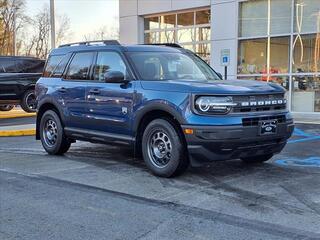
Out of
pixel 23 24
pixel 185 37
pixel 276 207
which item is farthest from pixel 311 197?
pixel 23 24

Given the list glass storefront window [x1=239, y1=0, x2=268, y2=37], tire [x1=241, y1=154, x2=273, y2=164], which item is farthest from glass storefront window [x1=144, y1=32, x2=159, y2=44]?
tire [x1=241, y1=154, x2=273, y2=164]

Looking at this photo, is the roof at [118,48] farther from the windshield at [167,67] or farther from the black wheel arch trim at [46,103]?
the black wheel arch trim at [46,103]

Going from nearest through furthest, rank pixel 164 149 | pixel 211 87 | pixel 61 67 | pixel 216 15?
1. pixel 211 87
2. pixel 164 149
3. pixel 61 67
4. pixel 216 15

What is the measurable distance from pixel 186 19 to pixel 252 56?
368 centimetres

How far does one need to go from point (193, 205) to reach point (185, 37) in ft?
53.0

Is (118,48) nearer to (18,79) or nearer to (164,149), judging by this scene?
(164,149)

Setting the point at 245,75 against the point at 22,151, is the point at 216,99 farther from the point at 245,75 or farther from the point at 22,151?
the point at 245,75

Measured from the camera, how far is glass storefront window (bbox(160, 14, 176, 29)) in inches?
841

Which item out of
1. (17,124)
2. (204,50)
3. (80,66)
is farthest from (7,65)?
(80,66)

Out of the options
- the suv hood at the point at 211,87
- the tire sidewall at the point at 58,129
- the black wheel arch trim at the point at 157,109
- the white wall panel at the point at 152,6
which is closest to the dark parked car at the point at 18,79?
the white wall panel at the point at 152,6

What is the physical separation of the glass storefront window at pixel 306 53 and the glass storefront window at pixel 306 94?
1.03 ft

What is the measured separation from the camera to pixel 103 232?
4754mm

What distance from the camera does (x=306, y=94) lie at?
683 inches

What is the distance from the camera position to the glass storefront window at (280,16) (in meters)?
17.5
